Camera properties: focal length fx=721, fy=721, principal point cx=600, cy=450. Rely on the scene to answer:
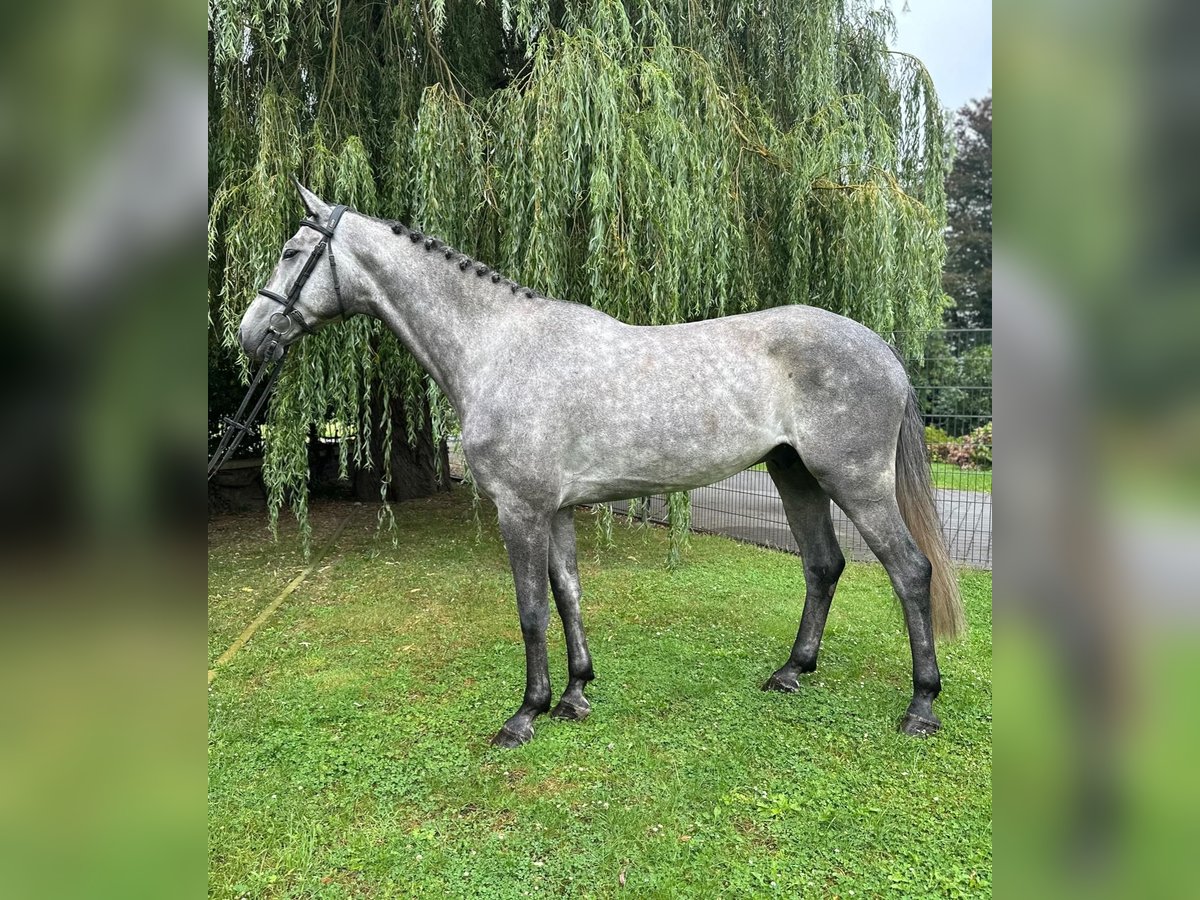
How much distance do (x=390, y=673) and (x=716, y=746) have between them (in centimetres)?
181

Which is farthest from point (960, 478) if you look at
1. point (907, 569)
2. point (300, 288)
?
point (300, 288)

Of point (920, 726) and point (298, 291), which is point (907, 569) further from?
point (298, 291)

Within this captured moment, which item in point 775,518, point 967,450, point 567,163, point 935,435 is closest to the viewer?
point 567,163

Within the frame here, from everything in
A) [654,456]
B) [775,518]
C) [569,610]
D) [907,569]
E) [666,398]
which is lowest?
[775,518]

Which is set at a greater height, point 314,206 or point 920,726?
point 314,206

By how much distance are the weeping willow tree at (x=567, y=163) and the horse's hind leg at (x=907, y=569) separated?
1836mm

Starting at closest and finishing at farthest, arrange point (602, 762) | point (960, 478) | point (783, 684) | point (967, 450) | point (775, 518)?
point (602, 762)
point (783, 684)
point (960, 478)
point (967, 450)
point (775, 518)

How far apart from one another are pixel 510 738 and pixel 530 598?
580mm

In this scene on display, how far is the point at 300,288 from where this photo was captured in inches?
115

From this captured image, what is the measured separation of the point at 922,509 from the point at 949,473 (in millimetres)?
4084

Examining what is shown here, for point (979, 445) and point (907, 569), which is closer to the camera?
point (907, 569)
